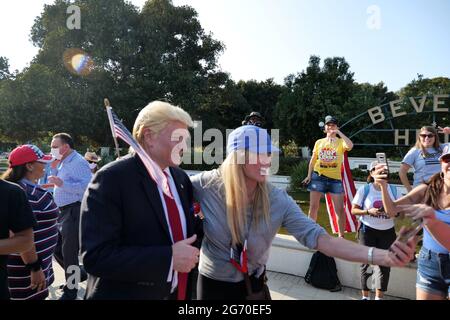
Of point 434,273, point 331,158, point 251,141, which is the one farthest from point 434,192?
point 331,158

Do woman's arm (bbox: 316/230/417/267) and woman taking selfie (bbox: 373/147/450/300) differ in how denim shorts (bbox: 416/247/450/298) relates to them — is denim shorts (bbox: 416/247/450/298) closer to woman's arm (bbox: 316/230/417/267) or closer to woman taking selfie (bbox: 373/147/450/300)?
woman taking selfie (bbox: 373/147/450/300)

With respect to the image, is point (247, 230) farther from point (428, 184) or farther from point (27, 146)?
point (27, 146)

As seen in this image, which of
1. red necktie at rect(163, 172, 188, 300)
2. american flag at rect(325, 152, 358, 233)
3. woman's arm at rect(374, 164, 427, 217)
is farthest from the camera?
american flag at rect(325, 152, 358, 233)

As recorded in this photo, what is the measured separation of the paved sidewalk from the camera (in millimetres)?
4246

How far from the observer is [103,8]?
66.7 feet

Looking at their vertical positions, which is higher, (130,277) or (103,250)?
(103,250)

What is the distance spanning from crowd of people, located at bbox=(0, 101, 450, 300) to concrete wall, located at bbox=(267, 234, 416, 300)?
1.70m

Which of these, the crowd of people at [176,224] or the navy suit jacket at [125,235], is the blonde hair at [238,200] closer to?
the crowd of people at [176,224]

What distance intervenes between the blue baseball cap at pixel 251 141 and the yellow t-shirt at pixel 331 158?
3.75 metres

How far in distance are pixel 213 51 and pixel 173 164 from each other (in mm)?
23568

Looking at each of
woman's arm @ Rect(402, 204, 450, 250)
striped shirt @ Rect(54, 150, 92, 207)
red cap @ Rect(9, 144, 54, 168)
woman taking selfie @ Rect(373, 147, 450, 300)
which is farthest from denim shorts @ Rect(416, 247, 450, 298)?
striped shirt @ Rect(54, 150, 92, 207)

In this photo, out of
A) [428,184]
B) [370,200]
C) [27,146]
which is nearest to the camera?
[428,184]

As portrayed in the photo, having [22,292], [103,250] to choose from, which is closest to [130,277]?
[103,250]

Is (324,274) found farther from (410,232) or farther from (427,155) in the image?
(410,232)
